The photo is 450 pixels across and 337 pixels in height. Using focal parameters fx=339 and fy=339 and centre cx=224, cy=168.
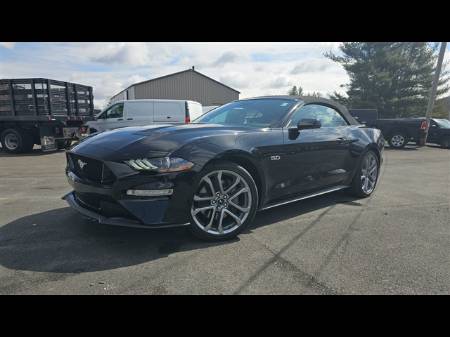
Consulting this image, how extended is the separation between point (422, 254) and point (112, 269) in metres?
2.81

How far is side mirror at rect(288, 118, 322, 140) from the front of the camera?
3879mm

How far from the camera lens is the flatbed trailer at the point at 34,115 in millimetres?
10969

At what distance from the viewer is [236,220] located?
3498 millimetres

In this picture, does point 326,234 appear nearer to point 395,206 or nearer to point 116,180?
point 395,206

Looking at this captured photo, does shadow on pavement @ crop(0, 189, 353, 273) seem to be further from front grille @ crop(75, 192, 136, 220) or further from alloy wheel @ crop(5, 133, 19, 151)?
alloy wheel @ crop(5, 133, 19, 151)

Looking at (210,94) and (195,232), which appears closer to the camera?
(195,232)

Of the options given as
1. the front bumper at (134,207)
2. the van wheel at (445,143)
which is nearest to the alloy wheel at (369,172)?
the front bumper at (134,207)

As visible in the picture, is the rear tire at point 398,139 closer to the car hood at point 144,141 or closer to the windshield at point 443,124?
the windshield at point 443,124

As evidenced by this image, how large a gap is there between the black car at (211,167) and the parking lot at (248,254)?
301 millimetres

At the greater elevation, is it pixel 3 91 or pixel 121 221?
pixel 3 91

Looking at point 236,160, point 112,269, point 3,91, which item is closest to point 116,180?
point 112,269

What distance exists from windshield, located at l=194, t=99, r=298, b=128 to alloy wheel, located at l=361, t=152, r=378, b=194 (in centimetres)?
179
